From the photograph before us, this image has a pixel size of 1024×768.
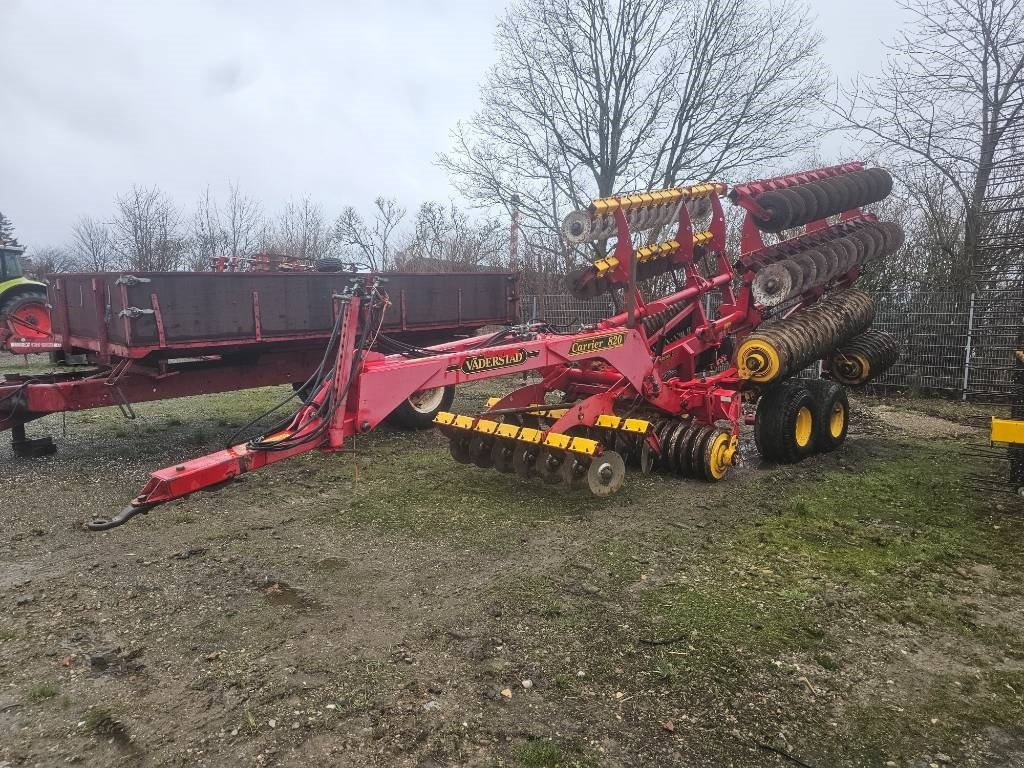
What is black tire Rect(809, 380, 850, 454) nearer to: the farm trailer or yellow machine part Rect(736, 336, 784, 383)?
yellow machine part Rect(736, 336, 784, 383)

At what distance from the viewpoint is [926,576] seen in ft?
14.0

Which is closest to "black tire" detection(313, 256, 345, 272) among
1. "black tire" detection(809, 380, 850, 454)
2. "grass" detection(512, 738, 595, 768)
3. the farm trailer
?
the farm trailer

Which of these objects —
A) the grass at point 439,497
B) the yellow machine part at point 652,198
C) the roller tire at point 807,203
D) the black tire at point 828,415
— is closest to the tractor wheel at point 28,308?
the grass at point 439,497

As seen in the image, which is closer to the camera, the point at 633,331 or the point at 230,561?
the point at 230,561

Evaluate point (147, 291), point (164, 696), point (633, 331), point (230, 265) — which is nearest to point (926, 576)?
point (633, 331)

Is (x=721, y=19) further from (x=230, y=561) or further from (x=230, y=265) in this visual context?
(x=230, y=561)

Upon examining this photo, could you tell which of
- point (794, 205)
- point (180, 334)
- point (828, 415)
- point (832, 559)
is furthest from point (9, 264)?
point (832, 559)

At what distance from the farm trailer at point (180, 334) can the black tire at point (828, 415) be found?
4.46m

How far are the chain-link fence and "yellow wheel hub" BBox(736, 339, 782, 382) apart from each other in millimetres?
4555

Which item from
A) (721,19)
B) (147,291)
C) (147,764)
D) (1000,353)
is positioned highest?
(721,19)

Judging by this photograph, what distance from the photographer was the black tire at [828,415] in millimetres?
7156

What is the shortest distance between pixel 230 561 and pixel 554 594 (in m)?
2.20

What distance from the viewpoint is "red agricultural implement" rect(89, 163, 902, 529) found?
203 inches

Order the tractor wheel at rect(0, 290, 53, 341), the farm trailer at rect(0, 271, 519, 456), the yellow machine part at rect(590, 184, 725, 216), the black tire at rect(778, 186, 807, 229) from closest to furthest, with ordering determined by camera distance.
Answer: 1. the yellow machine part at rect(590, 184, 725, 216)
2. the farm trailer at rect(0, 271, 519, 456)
3. the black tire at rect(778, 186, 807, 229)
4. the tractor wheel at rect(0, 290, 53, 341)
